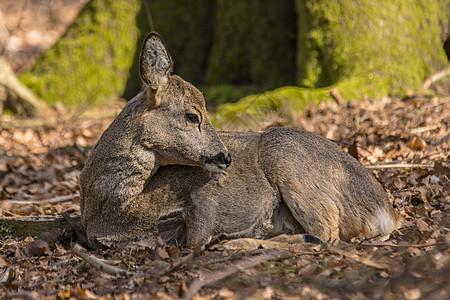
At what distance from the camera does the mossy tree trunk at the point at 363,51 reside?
351 inches

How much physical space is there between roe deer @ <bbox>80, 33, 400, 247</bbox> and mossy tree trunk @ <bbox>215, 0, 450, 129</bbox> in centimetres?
373

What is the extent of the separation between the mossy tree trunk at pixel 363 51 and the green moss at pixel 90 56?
13.6 feet

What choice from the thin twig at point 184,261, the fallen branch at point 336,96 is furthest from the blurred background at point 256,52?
the thin twig at point 184,261

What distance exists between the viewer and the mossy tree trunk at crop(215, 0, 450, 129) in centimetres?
891

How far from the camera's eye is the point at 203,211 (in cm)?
474

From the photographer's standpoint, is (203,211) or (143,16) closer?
(203,211)

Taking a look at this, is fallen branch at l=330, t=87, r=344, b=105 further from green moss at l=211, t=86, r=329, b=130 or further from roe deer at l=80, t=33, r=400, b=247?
roe deer at l=80, t=33, r=400, b=247

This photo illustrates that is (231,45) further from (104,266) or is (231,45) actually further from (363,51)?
(104,266)

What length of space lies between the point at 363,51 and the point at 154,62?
5592 millimetres

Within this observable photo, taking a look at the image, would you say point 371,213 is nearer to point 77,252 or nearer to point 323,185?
point 323,185

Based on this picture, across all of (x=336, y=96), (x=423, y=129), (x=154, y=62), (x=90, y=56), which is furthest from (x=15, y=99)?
(x=423, y=129)

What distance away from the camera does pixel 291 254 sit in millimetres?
3791

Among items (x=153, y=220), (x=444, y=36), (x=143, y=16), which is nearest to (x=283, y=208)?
(x=153, y=220)

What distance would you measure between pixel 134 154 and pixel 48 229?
1.52m
